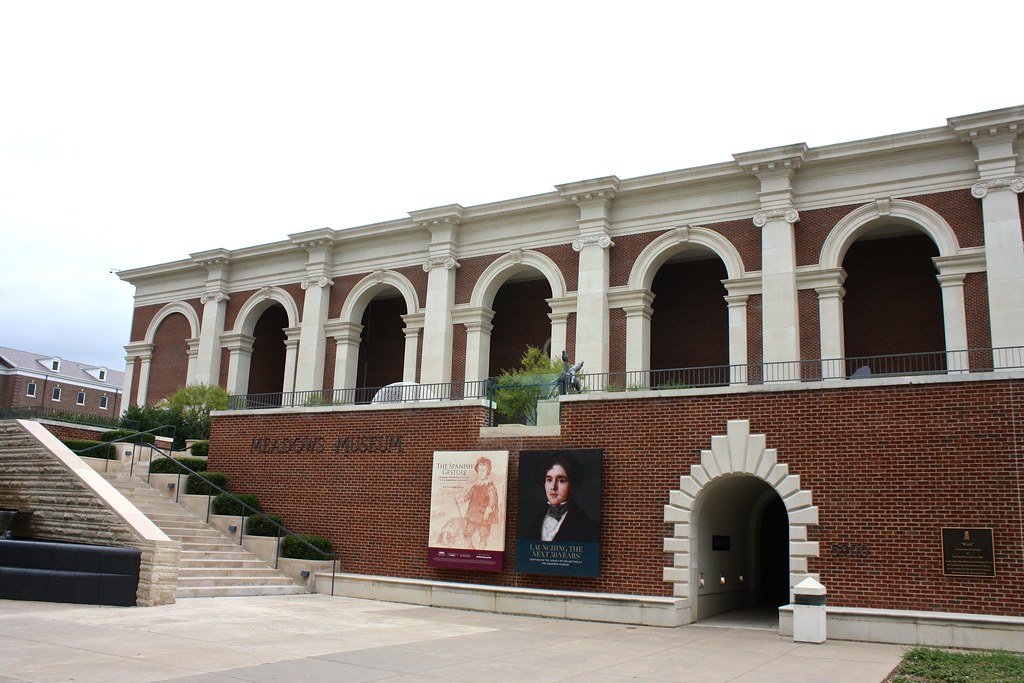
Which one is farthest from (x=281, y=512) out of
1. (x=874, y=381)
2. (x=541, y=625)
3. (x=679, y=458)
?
(x=874, y=381)

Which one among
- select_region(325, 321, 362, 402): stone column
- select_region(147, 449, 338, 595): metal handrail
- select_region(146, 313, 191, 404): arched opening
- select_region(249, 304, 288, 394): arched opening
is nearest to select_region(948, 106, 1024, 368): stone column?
select_region(147, 449, 338, 595): metal handrail

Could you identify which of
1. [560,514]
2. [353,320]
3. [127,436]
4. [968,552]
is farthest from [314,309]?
[968,552]

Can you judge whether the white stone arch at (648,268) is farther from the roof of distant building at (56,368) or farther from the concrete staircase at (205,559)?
the roof of distant building at (56,368)

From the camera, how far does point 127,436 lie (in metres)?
25.4

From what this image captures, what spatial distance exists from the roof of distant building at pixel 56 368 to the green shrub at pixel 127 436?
187 ft

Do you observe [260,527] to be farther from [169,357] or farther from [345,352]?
[169,357]

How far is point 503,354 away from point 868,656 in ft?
78.4

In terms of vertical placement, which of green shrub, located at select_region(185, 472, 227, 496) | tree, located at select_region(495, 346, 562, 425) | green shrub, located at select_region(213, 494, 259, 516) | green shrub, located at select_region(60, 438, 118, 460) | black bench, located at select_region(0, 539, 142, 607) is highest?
tree, located at select_region(495, 346, 562, 425)

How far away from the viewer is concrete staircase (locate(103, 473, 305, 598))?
18156 mm

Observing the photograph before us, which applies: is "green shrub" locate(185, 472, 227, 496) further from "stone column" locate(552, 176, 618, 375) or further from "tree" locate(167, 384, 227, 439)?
"stone column" locate(552, 176, 618, 375)

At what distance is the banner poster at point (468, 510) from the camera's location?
18.7 m

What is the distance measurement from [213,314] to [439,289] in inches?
488

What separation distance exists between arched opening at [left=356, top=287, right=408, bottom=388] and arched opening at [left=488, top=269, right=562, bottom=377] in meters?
4.54

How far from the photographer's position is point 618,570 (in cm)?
1719
